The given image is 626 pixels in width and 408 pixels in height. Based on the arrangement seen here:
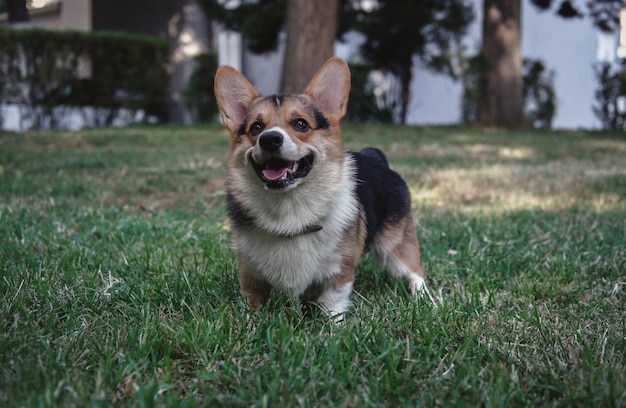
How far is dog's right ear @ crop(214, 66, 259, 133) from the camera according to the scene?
285cm

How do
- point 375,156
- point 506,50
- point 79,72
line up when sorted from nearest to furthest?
point 375,156, point 79,72, point 506,50

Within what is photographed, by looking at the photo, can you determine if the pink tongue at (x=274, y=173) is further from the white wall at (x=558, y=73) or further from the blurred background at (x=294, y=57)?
the white wall at (x=558, y=73)

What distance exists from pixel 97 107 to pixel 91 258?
1001cm

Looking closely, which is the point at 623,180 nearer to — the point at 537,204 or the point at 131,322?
the point at 537,204

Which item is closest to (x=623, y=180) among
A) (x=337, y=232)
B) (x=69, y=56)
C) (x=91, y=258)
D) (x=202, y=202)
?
(x=202, y=202)

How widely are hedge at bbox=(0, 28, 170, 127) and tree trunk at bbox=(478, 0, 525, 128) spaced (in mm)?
7081

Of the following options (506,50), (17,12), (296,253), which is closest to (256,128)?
(296,253)

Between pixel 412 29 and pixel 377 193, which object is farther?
pixel 412 29

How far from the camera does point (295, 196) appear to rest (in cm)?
263

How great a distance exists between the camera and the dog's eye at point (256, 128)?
2.67 m

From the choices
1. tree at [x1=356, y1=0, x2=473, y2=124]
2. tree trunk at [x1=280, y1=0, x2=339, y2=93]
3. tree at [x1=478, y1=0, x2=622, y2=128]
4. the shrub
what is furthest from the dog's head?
the shrub

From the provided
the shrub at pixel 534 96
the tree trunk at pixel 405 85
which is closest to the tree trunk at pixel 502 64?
the tree trunk at pixel 405 85

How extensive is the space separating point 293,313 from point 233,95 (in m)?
1.12

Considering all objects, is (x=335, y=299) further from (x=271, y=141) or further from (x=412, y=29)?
(x=412, y=29)
